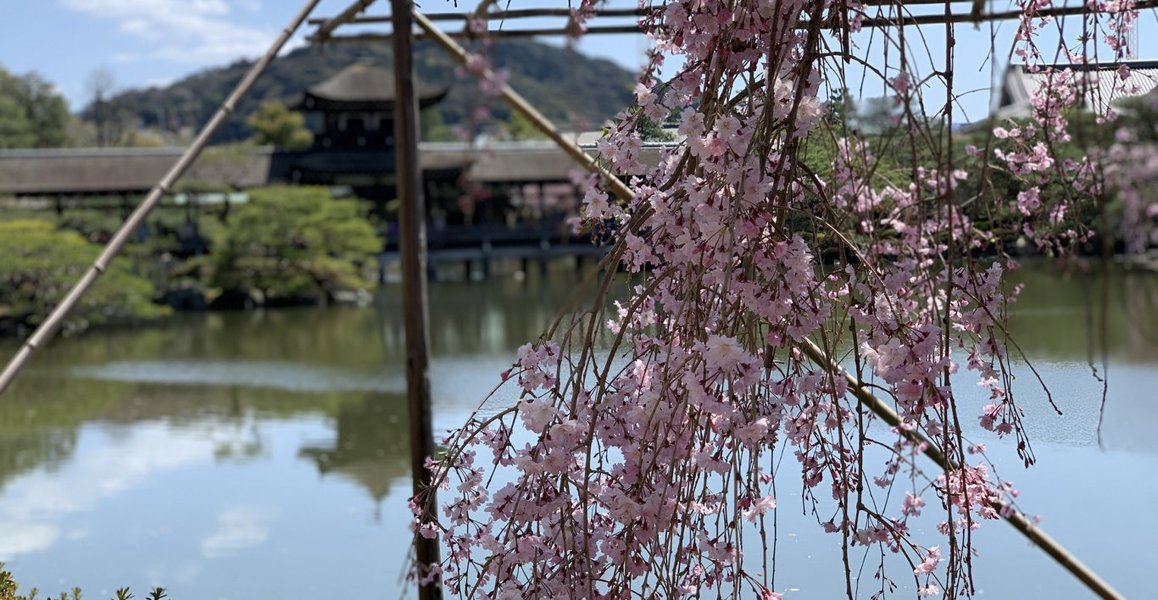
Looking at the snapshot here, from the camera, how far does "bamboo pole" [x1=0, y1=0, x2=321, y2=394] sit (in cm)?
213

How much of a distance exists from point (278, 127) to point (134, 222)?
68.9 feet

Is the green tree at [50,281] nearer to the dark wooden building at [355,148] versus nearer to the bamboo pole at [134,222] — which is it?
the dark wooden building at [355,148]

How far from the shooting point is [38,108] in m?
24.1

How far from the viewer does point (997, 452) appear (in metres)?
2.74

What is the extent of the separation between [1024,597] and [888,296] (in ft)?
5.89

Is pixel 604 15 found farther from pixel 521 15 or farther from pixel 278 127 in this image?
pixel 278 127

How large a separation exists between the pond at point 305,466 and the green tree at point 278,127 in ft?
43.1

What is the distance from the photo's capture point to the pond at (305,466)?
2859mm

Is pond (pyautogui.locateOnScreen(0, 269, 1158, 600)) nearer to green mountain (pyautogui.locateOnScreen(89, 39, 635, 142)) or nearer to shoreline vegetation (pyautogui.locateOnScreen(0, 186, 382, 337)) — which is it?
shoreline vegetation (pyautogui.locateOnScreen(0, 186, 382, 337))

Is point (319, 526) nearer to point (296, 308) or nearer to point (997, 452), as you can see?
point (997, 452)

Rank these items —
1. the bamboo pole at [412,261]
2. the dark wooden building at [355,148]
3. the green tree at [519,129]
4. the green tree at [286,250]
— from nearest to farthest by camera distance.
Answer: the bamboo pole at [412,261] < the green tree at [286,250] < the dark wooden building at [355,148] < the green tree at [519,129]

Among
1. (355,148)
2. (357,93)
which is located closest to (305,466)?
(355,148)

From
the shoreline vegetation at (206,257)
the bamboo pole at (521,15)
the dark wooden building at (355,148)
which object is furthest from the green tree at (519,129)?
the bamboo pole at (521,15)

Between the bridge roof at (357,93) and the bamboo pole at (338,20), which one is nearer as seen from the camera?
the bamboo pole at (338,20)
